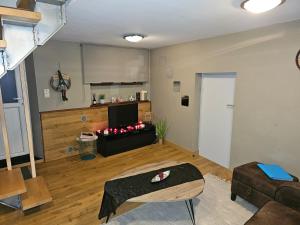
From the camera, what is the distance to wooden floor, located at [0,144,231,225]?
2.43 metres

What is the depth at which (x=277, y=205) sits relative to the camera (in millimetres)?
1947

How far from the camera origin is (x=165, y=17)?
229cm

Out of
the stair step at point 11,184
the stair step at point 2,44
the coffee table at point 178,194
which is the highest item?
the stair step at point 2,44

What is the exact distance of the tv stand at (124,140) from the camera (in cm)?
417

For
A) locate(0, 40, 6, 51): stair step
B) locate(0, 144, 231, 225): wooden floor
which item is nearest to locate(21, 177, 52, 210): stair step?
locate(0, 144, 231, 225): wooden floor

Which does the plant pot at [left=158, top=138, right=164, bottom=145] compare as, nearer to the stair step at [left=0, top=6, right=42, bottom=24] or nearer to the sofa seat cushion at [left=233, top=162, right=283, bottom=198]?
the sofa seat cushion at [left=233, top=162, right=283, bottom=198]

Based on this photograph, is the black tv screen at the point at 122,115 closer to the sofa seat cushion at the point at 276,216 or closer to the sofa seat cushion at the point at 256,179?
the sofa seat cushion at the point at 256,179

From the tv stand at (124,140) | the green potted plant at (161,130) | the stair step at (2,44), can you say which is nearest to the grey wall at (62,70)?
the tv stand at (124,140)

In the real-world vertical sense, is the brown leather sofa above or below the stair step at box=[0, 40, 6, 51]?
below

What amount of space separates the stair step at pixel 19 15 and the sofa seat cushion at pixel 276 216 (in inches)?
88.3

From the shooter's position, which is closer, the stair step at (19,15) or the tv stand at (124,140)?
the stair step at (19,15)

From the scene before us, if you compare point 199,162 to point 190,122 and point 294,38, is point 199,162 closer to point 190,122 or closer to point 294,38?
point 190,122

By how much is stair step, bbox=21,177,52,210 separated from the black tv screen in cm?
201

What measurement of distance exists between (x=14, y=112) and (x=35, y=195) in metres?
2.03
